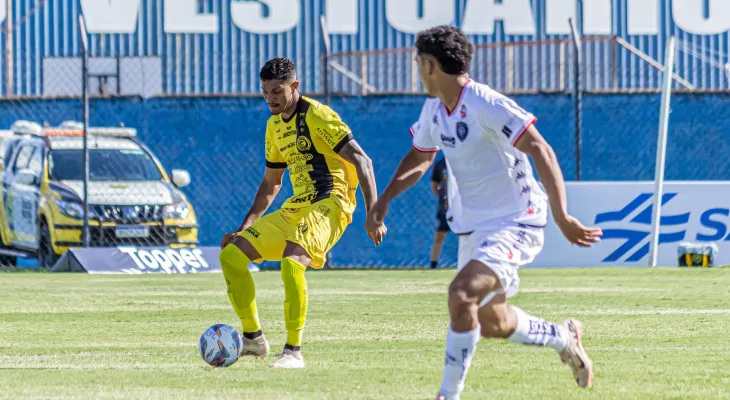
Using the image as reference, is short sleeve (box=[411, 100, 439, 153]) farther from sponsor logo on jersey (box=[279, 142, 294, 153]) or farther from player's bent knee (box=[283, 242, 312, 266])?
sponsor logo on jersey (box=[279, 142, 294, 153])

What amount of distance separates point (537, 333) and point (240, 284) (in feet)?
7.42

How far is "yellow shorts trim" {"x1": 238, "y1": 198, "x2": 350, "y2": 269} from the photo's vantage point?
8.23 m

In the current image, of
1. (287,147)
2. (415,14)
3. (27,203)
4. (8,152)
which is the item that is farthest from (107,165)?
(415,14)

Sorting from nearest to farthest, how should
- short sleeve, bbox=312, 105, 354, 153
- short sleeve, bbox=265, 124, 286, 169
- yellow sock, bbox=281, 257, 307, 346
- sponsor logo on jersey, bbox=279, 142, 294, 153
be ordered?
1. yellow sock, bbox=281, 257, 307, 346
2. short sleeve, bbox=312, 105, 354, 153
3. sponsor logo on jersey, bbox=279, 142, 294, 153
4. short sleeve, bbox=265, 124, 286, 169

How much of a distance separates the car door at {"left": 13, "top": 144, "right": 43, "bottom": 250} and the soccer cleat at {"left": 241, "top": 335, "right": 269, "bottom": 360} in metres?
11.0

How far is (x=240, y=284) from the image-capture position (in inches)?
323

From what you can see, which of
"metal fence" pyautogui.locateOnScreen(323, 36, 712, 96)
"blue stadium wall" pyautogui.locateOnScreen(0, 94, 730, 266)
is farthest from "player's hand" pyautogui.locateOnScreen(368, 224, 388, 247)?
"metal fence" pyautogui.locateOnScreen(323, 36, 712, 96)

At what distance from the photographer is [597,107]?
21.4 meters

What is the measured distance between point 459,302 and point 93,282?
10892 millimetres

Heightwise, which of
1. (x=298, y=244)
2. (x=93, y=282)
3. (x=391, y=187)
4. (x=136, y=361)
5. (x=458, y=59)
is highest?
(x=458, y=59)

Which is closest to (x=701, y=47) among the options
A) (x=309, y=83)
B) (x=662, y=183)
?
(x=309, y=83)

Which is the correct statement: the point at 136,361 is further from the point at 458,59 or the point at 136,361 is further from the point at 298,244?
the point at 458,59

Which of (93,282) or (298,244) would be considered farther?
(93,282)

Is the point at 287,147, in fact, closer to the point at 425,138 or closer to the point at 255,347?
the point at 255,347
